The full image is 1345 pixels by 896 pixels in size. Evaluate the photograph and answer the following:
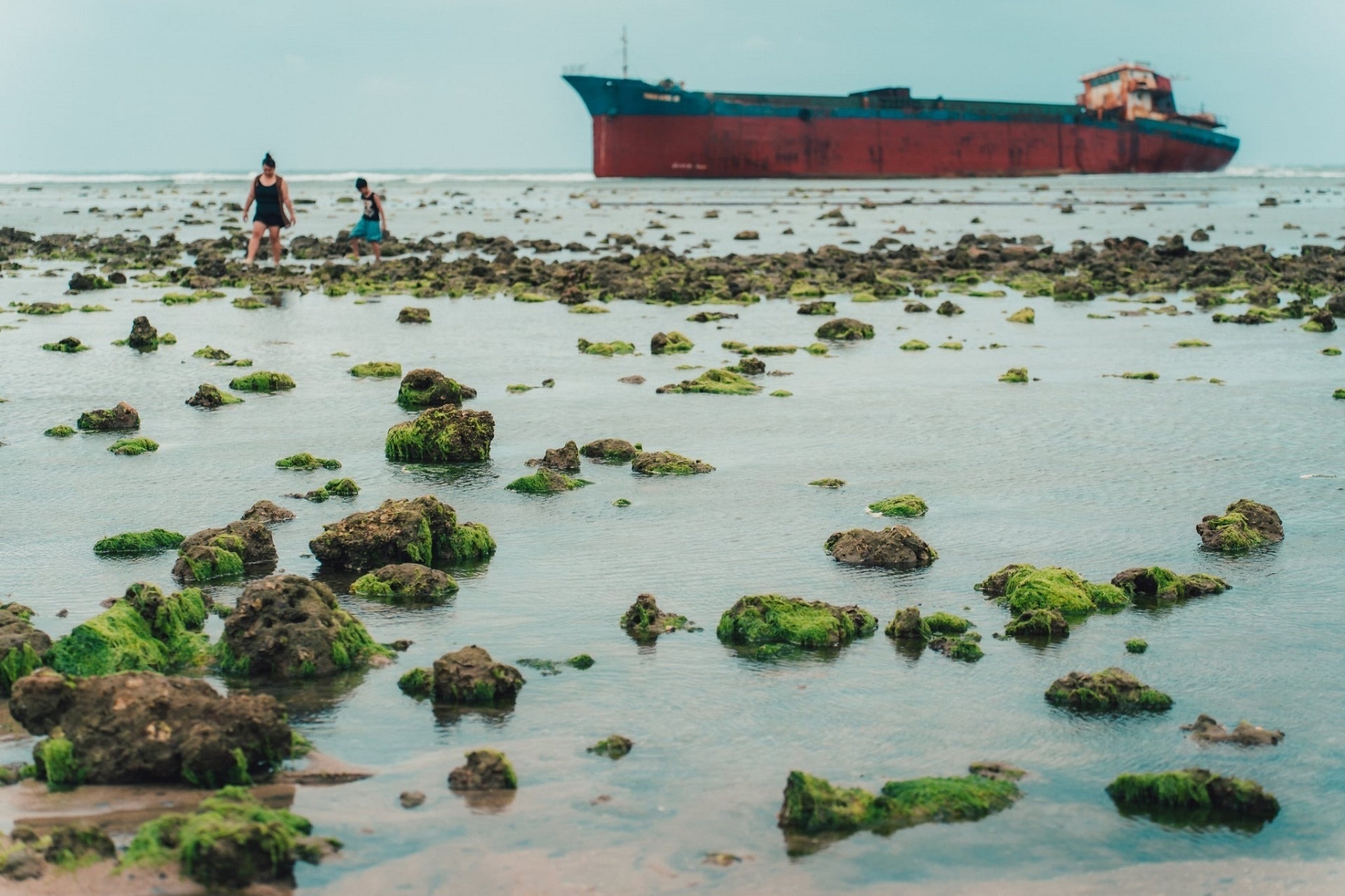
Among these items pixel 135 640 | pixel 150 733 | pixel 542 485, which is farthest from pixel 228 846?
pixel 542 485

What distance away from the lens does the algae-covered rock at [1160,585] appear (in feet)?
23.6

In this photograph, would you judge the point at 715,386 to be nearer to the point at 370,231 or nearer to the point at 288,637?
the point at 288,637

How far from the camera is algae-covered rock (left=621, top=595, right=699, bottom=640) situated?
6539mm

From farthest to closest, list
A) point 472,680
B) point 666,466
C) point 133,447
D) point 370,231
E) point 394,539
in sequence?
point 370,231 < point 133,447 < point 666,466 < point 394,539 < point 472,680

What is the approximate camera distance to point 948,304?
2038cm

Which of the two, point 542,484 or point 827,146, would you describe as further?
point 827,146

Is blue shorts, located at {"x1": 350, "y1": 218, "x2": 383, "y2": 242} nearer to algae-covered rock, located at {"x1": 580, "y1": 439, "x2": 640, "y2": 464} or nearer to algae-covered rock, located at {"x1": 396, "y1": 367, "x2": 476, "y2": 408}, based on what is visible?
algae-covered rock, located at {"x1": 396, "y1": 367, "x2": 476, "y2": 408}

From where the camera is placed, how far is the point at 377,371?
14.5 metres

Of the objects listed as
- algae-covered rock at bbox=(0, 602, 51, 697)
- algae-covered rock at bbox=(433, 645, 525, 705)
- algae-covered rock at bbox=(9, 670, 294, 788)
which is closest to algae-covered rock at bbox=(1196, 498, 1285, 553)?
algae-covered rock at bbox=(433, 645, 525, 705)

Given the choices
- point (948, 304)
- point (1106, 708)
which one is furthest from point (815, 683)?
point (948, 304)

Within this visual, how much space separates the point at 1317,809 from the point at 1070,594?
2260mm

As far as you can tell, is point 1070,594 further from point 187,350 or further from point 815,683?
point 187,350

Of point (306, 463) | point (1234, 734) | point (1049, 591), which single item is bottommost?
point (1234, 734)

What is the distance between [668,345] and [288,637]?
34.7 ft
